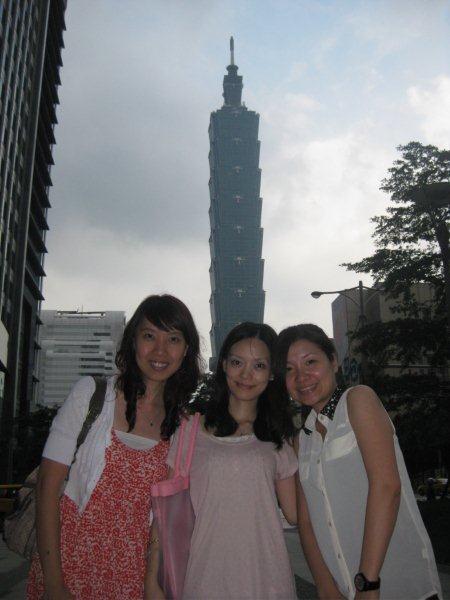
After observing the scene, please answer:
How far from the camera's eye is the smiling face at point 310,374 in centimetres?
281

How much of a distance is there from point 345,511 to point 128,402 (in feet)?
4.10

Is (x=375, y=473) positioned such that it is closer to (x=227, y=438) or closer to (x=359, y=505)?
(x=359, y=505)

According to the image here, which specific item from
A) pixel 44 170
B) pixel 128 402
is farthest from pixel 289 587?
pixel 44 170

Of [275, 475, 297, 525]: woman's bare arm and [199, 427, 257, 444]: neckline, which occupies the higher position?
[199, 427, 257, 444]: neckline

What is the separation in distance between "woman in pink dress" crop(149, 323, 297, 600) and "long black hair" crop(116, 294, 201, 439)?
181 millimetres

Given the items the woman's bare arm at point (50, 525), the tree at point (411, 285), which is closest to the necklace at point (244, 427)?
the woman's bare arm at point (50, 525)

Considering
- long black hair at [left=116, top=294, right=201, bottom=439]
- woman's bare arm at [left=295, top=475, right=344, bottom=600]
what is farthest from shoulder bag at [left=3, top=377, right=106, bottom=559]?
woman's bare arm at [left=295, top=475, right=344, bottom=600]

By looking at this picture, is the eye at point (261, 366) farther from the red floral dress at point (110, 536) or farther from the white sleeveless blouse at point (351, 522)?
the red floral dress at point (110, 536)

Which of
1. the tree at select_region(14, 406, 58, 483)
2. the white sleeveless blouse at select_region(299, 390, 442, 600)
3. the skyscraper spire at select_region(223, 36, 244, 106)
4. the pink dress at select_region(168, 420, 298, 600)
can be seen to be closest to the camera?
the white sleeveless blouse at select_region(299, 390, 442, 600)

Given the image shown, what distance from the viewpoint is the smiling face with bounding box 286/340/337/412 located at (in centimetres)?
281

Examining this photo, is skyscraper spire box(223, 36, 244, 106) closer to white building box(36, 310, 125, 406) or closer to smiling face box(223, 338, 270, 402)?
white building box(36, 310, 125, 406)

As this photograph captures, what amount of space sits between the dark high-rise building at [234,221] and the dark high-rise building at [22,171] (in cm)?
9587

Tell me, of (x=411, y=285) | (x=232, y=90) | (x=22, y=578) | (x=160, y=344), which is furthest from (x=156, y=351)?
(x=232, y=90)

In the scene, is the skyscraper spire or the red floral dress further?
the skyscraper spire
